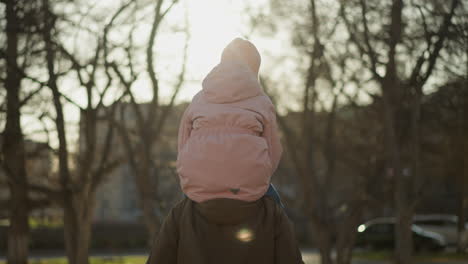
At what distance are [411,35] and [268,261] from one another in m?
9.34

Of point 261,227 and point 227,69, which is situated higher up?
point 227,69

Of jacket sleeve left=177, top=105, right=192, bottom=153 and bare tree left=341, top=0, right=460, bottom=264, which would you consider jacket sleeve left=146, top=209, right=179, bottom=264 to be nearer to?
jacket sleeve left=177, top=105, right=192, bottom=153

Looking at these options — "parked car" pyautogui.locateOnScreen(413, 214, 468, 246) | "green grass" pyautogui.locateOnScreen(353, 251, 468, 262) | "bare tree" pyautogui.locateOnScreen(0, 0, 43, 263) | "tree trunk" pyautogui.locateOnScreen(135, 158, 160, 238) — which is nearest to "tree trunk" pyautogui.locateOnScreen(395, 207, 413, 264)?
"tree trunk" pyautogui.locateOnScreen(135, 158, 160, 238)

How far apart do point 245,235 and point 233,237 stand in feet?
0.19

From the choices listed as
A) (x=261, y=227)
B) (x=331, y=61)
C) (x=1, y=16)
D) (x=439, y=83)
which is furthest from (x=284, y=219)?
(x=331, y=61)

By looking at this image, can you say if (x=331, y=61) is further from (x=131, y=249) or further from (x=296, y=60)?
(x=131, y=249)

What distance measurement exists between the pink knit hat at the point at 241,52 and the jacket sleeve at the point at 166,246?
0.85 metres

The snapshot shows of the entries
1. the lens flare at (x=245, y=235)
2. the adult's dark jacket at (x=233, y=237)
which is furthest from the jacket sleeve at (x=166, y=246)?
the lens flare at (x=245, y=235)

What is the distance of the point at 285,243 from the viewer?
3490 millimetres

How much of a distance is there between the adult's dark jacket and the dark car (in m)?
28.2

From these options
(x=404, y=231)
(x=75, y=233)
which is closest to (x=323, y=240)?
(x=404, y=231)

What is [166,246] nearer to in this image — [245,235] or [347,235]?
[245,235]

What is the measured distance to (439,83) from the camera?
1301 centimetres

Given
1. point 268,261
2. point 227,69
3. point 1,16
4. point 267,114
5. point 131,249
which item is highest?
point 1,16
